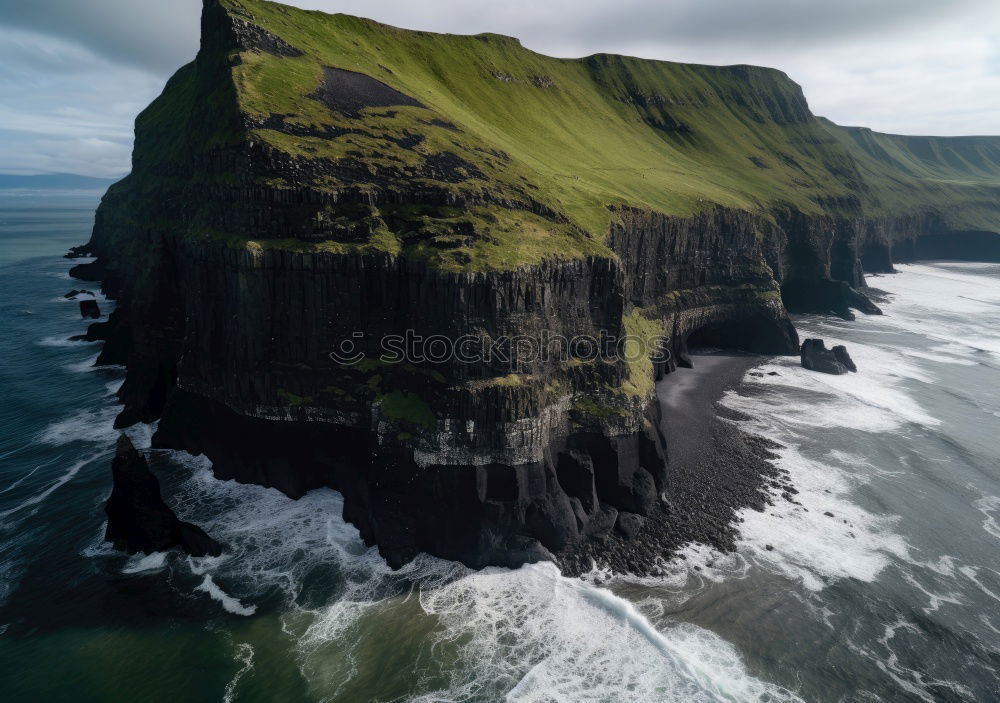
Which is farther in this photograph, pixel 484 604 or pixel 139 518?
pixel 139 518

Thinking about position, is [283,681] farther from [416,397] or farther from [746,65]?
[746,65]

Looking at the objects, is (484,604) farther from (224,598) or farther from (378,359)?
(378,359)

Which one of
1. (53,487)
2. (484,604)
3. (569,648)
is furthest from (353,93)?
(569,648)

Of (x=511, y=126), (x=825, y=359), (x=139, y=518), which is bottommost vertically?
(x=139, y=518)

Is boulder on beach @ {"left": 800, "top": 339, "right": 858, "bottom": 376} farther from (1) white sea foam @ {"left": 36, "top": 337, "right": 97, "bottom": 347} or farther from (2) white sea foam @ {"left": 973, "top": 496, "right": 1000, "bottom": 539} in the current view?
(1) white sea foam @ {"left": 36, "top": 337, "right": 97, "bottom": 347}

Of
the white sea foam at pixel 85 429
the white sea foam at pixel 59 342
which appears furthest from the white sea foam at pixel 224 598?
the white sea foam at pixel 59 342
